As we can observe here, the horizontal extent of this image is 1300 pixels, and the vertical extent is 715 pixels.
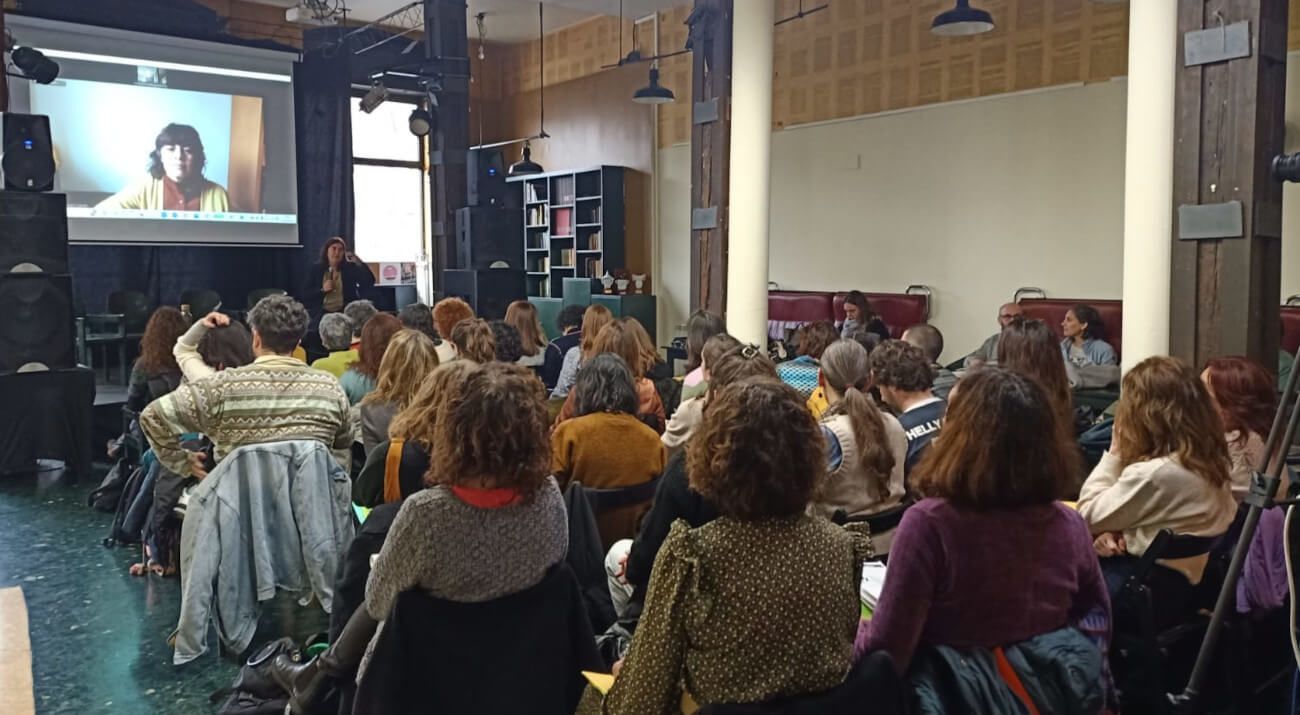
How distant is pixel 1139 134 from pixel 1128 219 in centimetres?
36

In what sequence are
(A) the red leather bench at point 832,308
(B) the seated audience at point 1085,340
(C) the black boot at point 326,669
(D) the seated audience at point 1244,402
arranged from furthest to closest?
1. (A) the red leather bench at point 832,308
2. (B) the seated audience at point 1085,340
3. (D) the seated audience at point 1244,402
4. (C) the black boot at point 326,669

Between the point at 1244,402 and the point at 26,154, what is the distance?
6.60 meters

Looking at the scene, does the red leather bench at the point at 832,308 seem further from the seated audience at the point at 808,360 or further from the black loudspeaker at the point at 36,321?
the black loudspeaker at the point at 36,321

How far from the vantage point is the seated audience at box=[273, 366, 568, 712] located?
6.59ft

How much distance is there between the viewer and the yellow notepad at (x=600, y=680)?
1953 mm

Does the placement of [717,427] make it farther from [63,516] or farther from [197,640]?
[63,516]

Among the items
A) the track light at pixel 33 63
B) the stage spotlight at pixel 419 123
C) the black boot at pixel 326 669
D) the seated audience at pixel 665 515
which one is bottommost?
the black boot at pixel 326 669

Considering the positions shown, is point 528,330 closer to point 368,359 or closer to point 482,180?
point 368,359

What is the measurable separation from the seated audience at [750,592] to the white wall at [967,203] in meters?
6.26

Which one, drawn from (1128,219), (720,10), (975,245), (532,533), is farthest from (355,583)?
(975,245)

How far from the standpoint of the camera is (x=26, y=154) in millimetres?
6129

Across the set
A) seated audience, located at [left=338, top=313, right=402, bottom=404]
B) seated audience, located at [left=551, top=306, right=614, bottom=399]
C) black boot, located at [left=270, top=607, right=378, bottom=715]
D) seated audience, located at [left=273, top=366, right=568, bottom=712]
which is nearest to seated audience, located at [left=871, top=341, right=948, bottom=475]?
seated audience, located at [left=273, top=366, right=568, bottom=712]

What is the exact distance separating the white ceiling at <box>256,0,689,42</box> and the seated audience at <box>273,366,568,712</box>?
8990 millimetres

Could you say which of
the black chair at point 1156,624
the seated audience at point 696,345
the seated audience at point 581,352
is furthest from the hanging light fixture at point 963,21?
the black chair at point 1156,624
